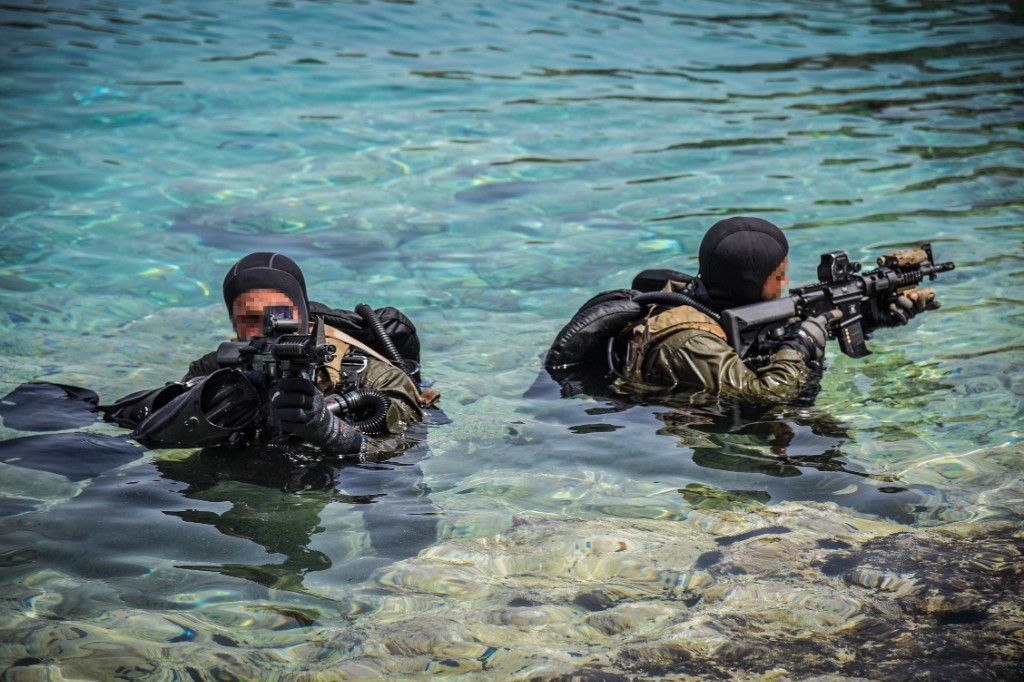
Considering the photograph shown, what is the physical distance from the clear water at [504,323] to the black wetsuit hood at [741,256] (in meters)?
0.76

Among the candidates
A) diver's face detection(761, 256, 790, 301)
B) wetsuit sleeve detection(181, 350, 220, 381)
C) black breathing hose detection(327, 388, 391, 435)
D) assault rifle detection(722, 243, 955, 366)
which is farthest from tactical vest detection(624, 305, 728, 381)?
wetsuit sleeve detection(181, 350, 220, 381)

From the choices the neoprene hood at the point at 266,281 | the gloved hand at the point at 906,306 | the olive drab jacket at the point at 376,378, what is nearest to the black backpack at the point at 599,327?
the olive drab jacket at the point at 376,378

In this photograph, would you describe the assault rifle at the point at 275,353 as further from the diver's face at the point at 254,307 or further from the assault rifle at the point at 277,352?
the diver's face at the point at 254,307

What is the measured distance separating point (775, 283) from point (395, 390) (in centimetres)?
224

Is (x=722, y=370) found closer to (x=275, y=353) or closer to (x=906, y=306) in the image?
(x=906, y=306)

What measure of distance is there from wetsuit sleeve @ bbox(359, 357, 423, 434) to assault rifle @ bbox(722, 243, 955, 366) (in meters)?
1.77

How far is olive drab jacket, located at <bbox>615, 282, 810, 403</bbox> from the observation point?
5.37 m

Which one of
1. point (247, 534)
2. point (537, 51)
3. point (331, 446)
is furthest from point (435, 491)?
point (537, 51)

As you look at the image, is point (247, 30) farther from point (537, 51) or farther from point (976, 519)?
point (976, 519)

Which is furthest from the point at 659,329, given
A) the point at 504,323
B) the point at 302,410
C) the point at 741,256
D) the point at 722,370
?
the point at 302,410

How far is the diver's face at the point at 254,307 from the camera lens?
Result: 14.7 ft

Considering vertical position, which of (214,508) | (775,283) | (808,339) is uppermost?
(775,283)

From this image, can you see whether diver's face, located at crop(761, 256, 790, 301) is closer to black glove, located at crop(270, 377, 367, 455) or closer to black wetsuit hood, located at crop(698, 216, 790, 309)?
black wetsuit hood, located at crop(698, 216, 790, 309)

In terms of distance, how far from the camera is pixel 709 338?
5.43m
